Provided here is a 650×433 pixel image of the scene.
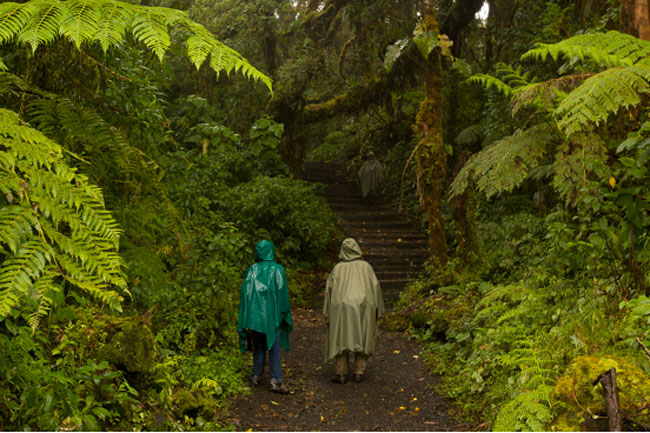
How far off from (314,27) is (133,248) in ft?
48.6

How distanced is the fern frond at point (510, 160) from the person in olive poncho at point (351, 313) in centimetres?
197

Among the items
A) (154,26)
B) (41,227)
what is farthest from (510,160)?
(41,227)

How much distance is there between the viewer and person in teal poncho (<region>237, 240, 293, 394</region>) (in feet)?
21.1

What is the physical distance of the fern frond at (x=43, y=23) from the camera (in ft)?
8.20

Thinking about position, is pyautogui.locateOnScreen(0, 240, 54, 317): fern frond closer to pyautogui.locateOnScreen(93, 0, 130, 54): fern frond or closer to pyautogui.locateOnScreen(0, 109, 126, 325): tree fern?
pyautogui.locateOnScreen(0, 109, 126, 325): tree fern

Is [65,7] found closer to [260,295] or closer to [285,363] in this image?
[260,295]

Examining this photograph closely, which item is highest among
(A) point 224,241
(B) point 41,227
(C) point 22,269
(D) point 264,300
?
(B) point 41,227

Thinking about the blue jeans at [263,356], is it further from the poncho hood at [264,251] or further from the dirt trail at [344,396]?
the poncho hood at [264,251]

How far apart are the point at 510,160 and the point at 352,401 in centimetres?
325

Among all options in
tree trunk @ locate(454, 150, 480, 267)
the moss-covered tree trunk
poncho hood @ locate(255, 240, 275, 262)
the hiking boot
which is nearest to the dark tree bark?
the moss-covered tree trunk

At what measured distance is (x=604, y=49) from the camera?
482 centimetres

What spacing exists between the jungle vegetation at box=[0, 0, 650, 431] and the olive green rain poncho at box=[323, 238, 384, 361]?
1.10 meters

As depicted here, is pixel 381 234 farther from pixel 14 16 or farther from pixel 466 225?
pixel 14 16

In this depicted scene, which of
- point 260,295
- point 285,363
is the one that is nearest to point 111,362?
point 260,295
